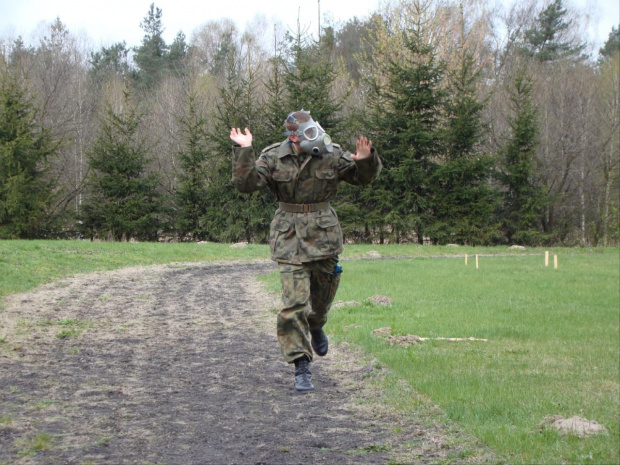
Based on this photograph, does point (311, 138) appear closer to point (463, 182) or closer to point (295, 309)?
point (295, 309)

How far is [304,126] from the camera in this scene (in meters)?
6.53

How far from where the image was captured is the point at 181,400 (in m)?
6.11

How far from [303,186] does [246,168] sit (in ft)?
2.00

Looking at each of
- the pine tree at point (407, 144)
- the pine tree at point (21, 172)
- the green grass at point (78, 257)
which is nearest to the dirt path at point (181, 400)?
the green grass at point (78, 257)

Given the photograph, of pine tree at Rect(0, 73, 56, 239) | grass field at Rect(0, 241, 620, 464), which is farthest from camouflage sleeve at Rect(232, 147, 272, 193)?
pine tree at Rect(0, 73, 56, 239)

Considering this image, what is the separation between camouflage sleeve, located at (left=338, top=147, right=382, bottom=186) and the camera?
6.46m

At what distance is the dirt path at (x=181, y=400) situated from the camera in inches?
186

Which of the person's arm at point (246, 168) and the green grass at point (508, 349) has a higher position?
the person's arm at point (246, 168)

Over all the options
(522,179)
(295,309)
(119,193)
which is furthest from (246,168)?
(522,179)

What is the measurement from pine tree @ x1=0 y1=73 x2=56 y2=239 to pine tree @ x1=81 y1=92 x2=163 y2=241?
2.50m

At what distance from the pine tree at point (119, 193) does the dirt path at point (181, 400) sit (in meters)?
23.2

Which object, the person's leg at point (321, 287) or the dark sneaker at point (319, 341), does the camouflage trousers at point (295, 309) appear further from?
the dark sneaker at point (319, 341)

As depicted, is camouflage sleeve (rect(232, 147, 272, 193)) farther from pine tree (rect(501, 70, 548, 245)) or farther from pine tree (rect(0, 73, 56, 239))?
pine tree (rect(501, 70, 548, 245))

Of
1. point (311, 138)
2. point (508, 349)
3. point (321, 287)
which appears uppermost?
point (311, 138)
